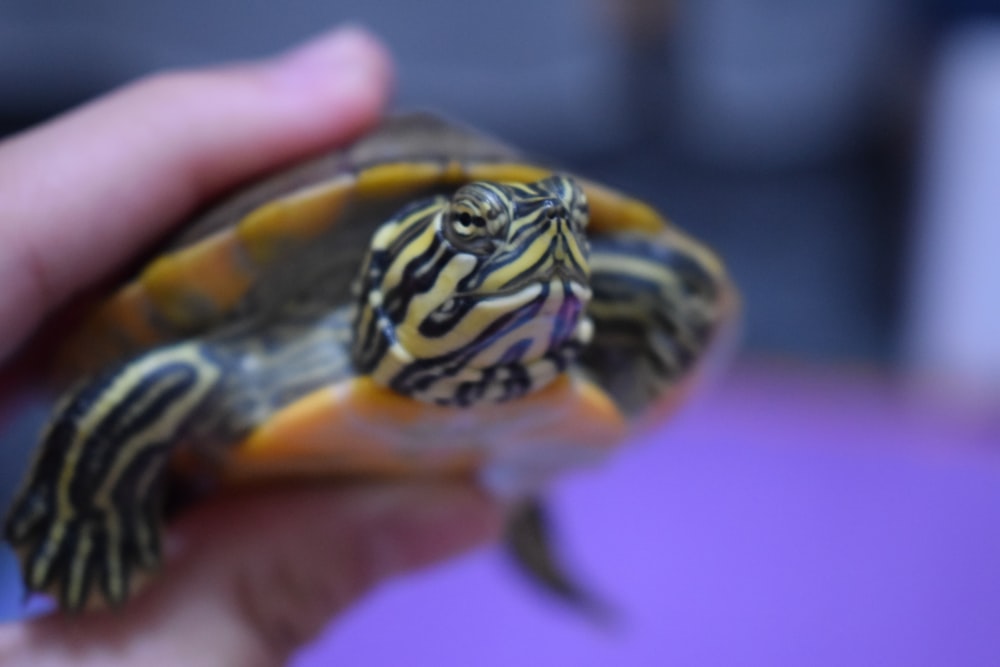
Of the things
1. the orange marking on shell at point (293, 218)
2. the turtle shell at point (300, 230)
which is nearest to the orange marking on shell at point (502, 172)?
the turtle shell at point (300, 230)

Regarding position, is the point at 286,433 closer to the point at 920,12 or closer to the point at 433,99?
the point at 433,99

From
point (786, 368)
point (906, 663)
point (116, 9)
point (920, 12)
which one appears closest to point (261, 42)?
point (116, 9)

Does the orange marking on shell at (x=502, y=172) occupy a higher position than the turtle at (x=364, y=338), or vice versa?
the orange marking on shell at (x=502, y=172)

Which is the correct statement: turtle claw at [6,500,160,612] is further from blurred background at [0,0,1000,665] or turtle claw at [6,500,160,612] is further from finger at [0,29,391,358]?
blurred background at [0,0,1000,665]

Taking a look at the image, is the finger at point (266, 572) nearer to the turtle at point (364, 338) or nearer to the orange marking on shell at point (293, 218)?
the turtle at point (364, 338)

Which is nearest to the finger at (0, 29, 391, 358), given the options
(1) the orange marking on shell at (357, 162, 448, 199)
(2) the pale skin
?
(2) the pale skin

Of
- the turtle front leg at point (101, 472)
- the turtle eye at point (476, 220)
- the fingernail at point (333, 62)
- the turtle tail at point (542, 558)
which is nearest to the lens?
the turtle eye at point (476, 220)
